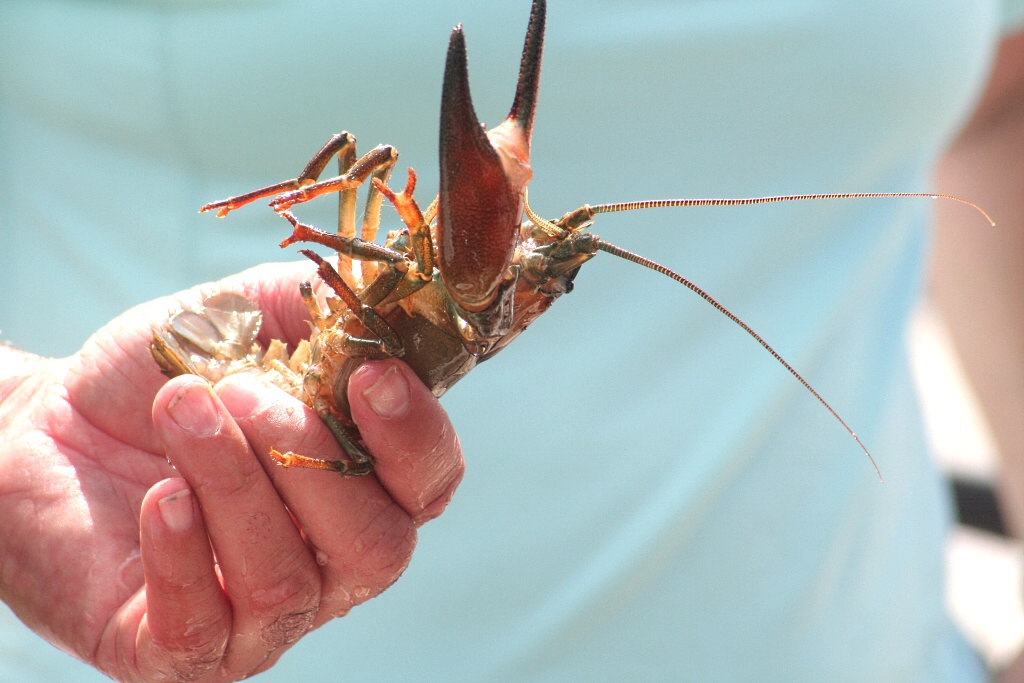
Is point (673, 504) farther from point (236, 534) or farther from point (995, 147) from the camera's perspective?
point (995, 147)

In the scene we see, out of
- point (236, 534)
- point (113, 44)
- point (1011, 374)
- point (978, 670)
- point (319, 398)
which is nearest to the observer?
point (236, 534)

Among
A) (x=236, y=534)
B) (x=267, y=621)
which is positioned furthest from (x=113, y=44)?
(x=267, y=621)

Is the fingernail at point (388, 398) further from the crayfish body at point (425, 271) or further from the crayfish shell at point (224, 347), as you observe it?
the crayfish shell at point (224, 347)

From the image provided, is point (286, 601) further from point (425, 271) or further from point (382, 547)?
point (425, 271)

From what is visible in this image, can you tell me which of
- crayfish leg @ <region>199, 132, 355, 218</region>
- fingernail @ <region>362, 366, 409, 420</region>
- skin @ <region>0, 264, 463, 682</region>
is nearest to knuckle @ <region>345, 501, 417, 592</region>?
skin @ <region>0, 264, 463, 682</region>

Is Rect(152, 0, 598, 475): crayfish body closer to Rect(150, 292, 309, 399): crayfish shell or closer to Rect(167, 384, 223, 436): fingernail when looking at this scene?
Rect(150, 292, 309, 399): crayfish shell

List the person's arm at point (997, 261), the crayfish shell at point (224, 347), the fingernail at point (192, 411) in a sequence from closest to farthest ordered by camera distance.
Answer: the fingernail at point (192, 411)
the crayfish shell at point (224, 347)
the person's arm at point (997, 261)

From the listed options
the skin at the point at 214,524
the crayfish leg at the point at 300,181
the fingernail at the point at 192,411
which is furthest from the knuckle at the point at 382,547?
the crayfish leg at the point at 300,181
